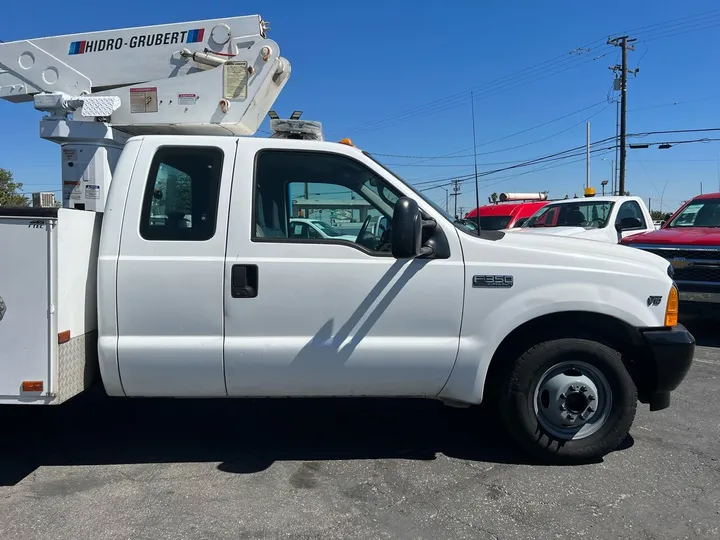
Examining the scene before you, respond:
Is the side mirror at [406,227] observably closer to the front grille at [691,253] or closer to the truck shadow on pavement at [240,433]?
the truck shadow on pavement at [240,433]

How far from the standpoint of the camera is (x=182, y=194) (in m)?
3.59

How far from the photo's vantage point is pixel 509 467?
3.74 meters

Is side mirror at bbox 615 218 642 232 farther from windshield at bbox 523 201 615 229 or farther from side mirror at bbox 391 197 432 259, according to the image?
side mirror at bbox 391 197 432 259

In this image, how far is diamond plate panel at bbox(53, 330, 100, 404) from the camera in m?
3.32

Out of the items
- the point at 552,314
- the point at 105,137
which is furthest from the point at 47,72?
the point at 552,314

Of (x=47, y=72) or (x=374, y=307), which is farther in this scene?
(x=47, y=72)

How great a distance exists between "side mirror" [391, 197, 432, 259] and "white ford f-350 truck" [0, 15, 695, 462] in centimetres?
1

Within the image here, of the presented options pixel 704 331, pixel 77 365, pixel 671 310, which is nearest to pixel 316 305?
pixel 77 365

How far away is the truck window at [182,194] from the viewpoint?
11.5 feet

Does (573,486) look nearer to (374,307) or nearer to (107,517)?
(374,307)

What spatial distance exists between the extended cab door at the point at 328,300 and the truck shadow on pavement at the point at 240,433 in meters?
0.64

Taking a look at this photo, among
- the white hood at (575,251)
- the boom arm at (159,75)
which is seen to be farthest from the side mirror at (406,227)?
the boom arm at (159,75)

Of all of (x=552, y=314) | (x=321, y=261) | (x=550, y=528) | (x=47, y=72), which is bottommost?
(x=550, y=528)

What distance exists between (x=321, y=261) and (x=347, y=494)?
54.5 inches
